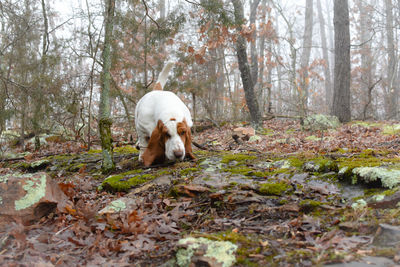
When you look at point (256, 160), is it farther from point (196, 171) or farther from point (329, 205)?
point (329, 205)

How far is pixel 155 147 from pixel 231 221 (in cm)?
249

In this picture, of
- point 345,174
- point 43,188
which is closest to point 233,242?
point 345,174

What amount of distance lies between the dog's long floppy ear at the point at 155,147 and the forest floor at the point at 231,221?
32.0 inches

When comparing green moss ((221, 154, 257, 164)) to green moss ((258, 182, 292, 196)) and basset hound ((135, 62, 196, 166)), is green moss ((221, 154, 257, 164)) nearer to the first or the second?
basset hound ((135, 62, 196, 166))

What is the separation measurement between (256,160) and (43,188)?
2.91m

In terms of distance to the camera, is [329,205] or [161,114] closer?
[329,205]

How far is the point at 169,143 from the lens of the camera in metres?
4.41

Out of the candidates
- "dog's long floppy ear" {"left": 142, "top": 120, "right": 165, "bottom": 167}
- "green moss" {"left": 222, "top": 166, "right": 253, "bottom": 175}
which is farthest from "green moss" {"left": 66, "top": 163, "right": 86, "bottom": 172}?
"green moss" {"left": 222, "top": 166, "right": 253, "bottom": 175}

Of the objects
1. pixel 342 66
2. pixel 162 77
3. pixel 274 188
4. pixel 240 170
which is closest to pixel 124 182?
pixel 240 170

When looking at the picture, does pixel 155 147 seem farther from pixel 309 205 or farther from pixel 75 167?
pixel 309 205

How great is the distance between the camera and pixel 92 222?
2.62 meters

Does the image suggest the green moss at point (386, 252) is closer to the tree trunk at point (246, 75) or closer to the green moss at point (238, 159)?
the green moss at point (238, 159)

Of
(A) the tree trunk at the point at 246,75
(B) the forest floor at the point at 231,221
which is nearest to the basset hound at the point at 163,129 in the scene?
(B) the forest floor at the point at 231,221

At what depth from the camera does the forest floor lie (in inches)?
72.2
